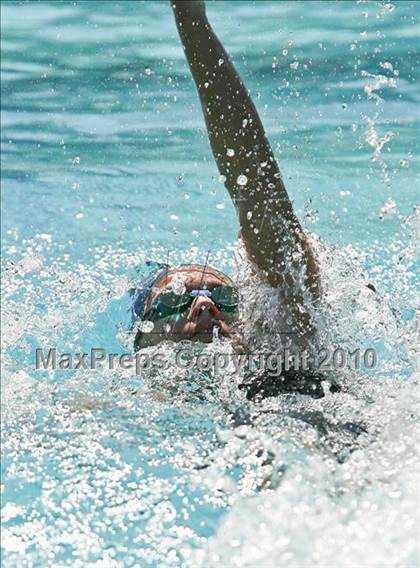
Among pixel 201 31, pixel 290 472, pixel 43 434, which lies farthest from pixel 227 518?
pixel 201 31

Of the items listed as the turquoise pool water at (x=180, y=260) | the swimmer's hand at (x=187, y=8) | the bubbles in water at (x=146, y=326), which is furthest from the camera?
the bubbles in water at (x=146, y=326)

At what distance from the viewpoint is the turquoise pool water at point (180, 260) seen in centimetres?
231

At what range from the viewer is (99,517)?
2.36m

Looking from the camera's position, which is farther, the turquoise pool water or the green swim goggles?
the green swim goggles

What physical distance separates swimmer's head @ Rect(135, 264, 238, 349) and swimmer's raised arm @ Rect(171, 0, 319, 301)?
13.7 inches

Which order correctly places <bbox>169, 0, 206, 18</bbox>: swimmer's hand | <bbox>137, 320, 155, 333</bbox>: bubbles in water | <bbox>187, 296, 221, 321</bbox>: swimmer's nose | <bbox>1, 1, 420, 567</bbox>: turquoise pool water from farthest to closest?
1. <bbox>137, 320, 155, 333</bbox>: bubbles in water
2. <bbox>187, 296, 221, 321</bbox>: swimmer's nose
3. <bbox>169, 0, 206, 18</bbox>: swimmer's hand
4. <bbox>1, 1, 420, 567</bbox>: turquoise pool water

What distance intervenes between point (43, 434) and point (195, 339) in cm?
58

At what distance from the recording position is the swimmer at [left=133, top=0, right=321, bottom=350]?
2557mm

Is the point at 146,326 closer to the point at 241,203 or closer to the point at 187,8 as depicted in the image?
the point at 241,203

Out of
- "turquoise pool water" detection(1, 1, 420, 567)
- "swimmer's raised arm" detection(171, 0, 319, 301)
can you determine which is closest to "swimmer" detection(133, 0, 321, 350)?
"swimmer's raised arm" detection(171, 0, 319, 301)

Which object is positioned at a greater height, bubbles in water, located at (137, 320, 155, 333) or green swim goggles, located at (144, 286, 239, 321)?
green swim goggles, located at (144, 286, 239, 321)

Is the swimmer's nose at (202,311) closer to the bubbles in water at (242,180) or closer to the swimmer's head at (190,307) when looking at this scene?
the swimmer's head at (190,307)

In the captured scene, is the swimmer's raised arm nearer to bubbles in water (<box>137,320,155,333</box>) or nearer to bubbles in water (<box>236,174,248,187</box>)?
bubbles in water (<box>236,174,248,187</box>)

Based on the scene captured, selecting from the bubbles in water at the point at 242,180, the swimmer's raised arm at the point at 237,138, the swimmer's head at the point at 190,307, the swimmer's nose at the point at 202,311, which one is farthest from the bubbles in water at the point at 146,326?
the bubbles in water at the point at 242,180
